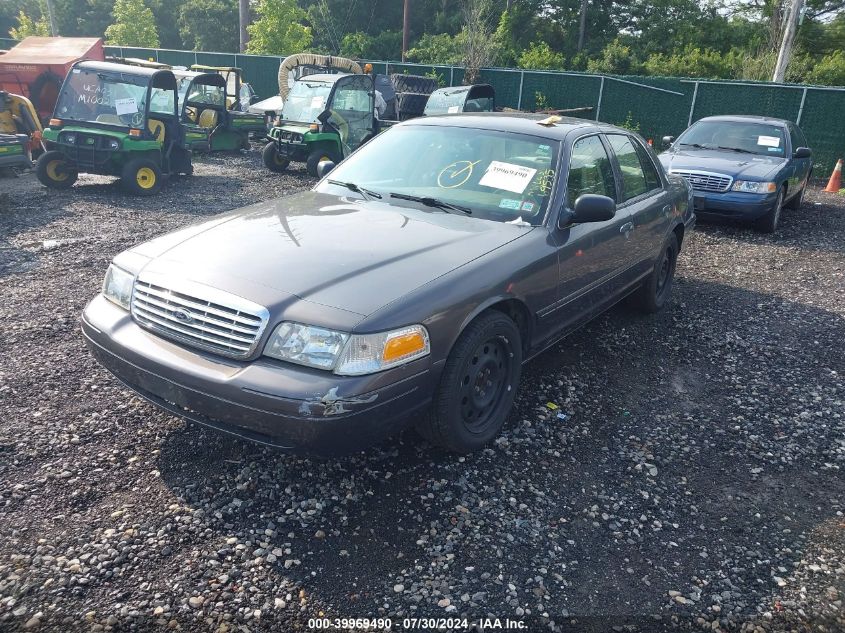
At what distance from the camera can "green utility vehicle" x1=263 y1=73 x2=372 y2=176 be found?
43.1ft

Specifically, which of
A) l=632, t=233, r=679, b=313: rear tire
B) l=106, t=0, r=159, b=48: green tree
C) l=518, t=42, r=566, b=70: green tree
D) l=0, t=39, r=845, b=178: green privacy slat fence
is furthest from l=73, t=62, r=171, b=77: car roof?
l=106, t=0, r=159, b=48: green tree

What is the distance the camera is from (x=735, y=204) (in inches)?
358

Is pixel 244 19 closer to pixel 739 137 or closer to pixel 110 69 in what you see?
pixel 110 69

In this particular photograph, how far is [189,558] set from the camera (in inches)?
106

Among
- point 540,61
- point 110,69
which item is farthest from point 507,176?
point 540,61

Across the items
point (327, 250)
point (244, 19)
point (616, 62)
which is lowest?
point (327, 250)

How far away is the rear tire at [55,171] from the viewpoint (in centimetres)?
1034

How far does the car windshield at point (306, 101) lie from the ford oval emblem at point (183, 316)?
37.1ft

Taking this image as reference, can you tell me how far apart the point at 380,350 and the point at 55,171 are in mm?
10019

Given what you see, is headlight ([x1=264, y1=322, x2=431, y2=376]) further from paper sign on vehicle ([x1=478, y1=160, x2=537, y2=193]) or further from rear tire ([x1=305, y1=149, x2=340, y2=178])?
rear tire ([x1=305, y1=149, x2=340, y2=178])

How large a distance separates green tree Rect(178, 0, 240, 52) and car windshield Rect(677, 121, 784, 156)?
135 feet

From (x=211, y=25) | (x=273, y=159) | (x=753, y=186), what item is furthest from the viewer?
(x=211, y=25)

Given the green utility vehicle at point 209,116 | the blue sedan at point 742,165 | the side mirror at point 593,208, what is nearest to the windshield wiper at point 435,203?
the side mirror at point 593,208

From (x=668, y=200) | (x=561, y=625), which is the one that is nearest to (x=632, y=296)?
(x=668, y=200)
